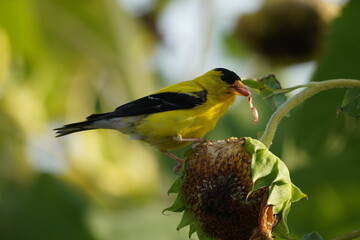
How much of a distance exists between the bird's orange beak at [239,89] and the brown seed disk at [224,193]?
3.97ft

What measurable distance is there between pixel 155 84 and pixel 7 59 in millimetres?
1048

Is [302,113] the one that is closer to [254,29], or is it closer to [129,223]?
[129,223]

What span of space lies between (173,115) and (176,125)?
10 centimetres

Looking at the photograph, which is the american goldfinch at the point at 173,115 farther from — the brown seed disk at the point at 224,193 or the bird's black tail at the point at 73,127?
the brown seed disk at the point at 224,193

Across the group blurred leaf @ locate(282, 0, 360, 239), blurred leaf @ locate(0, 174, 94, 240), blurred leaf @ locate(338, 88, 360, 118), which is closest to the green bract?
blurred leaf @ locate(338, 88, 360, 118)

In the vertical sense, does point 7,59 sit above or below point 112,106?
above


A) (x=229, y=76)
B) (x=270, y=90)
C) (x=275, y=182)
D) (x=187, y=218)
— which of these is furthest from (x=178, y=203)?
(x=229, y=76)

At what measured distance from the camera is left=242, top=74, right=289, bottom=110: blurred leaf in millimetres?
2369

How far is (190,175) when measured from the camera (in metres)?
2.48

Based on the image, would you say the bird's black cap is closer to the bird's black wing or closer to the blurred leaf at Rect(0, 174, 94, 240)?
the bird's black wing

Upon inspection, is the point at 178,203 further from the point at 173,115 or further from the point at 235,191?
the point at 173,115

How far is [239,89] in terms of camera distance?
3838 millimetres

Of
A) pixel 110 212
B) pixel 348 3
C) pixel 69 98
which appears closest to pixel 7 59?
pixel 69 98

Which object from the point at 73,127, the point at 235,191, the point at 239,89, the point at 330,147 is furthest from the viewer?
the point at 73,127
